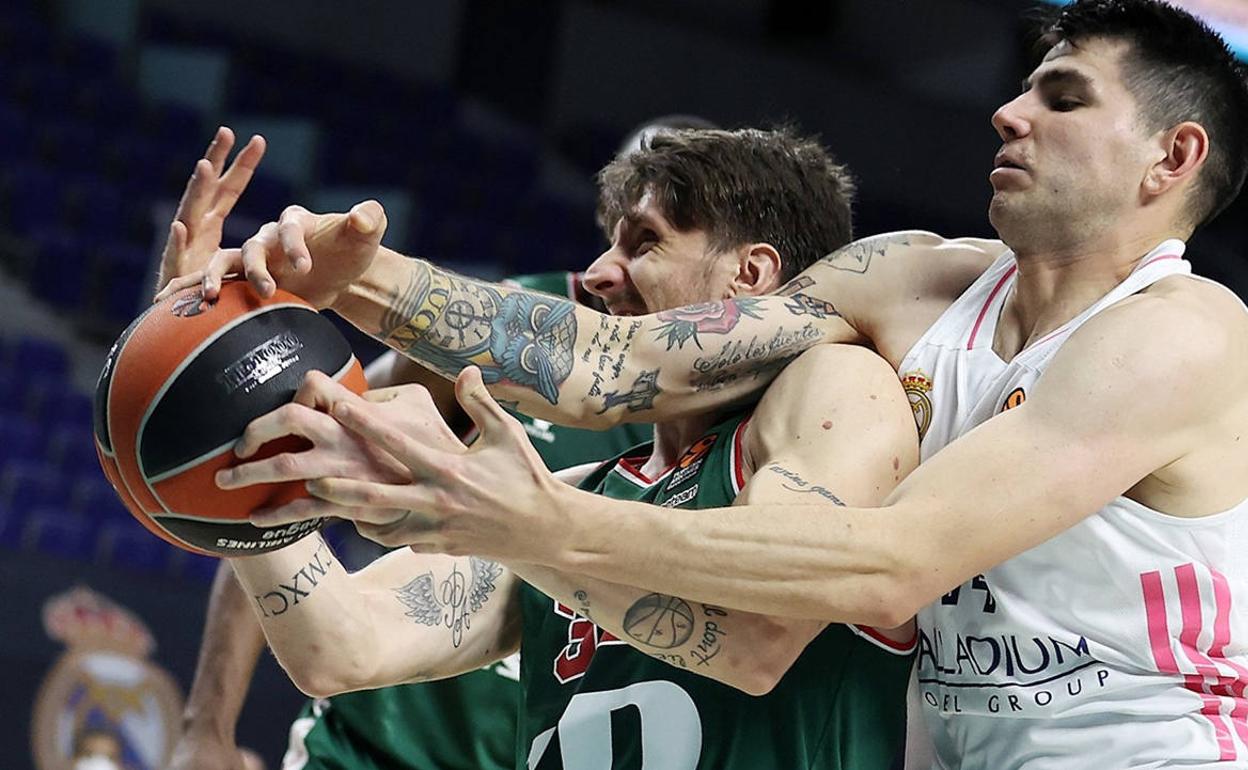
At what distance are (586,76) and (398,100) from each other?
1557 mm

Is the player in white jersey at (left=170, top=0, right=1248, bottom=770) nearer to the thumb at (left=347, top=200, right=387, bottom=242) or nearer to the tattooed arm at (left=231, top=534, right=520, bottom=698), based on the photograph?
the thumb at (left=347, top=200, right=387, bottom=242)

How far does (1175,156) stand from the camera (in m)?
2.62

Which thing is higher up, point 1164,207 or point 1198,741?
point 1164,207

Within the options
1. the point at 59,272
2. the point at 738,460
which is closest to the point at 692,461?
the point at 738,460

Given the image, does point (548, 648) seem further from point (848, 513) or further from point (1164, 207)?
point (1164, 207)

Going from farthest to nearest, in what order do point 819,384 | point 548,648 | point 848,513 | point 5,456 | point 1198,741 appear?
point 5,456 < point 548,648 < point 819,384 < point 1198,741 < point 848,513

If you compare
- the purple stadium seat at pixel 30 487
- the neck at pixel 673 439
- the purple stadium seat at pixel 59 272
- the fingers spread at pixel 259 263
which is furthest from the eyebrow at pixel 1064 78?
the purple stadium seat at pixel 59 272

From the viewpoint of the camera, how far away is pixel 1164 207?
2637mm

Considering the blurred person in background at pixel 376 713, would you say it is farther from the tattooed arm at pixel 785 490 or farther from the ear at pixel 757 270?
the tattooed arm at pixel 785 490

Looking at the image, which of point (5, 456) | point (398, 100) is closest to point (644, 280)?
point (5, 456)

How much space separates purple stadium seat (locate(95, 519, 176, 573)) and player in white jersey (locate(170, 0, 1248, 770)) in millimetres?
5050

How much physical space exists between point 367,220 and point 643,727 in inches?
37.8

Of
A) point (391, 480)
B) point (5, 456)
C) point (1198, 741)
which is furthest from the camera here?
point (5, 456)

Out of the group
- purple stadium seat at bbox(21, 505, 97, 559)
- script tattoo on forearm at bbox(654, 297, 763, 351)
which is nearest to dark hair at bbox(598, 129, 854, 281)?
script tattoo on forearm at bbox(654, 297, 763, 351)
